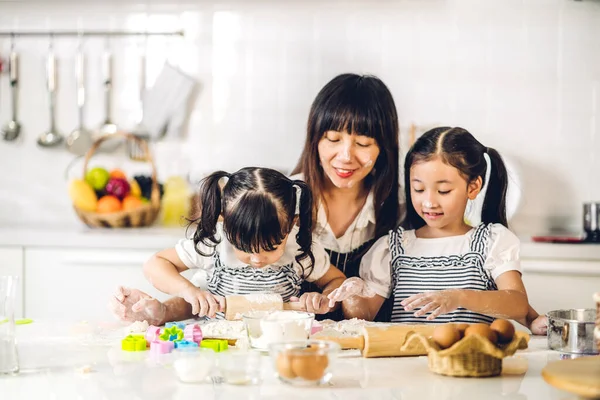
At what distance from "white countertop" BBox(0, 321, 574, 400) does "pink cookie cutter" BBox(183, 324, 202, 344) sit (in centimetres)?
11

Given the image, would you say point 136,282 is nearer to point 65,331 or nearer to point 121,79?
point 121,79

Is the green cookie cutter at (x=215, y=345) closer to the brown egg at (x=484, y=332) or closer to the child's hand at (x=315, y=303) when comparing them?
the child's hand at (x=315, y=303)

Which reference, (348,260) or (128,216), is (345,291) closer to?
(348,260)

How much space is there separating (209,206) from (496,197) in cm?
70

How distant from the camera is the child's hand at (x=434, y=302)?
4.52 feet

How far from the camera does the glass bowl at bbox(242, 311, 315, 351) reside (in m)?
1.32

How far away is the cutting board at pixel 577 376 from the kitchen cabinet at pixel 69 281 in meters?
2.01

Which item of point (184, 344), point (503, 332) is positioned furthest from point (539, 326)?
point (184, 344)

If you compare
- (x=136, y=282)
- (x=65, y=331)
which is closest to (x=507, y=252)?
(x=65, y=331)

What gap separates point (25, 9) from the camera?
11.1 feet

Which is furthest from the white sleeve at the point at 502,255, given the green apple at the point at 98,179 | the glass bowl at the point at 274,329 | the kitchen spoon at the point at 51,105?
the kitchen spoon at the point at 51,105

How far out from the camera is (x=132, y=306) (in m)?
1.56

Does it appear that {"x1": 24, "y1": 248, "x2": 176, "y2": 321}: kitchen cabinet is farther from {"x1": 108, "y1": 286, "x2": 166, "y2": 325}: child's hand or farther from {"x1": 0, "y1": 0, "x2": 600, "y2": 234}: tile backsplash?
{"x1": 108, "y1": 286, "x2": 166, "y2": 325}: child's hand

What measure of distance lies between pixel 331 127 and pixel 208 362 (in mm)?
815
